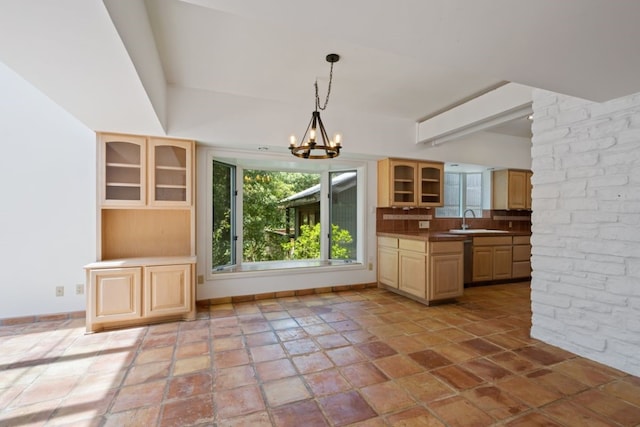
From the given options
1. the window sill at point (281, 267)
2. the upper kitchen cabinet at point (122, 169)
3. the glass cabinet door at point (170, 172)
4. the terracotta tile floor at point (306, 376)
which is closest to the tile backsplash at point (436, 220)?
the window sill at point (281, 267)

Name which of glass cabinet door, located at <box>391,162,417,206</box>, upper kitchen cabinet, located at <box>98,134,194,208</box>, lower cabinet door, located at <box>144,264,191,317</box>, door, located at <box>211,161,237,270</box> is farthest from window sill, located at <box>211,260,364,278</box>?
glass cabinet door, located at <box>391,162,417,206</box>

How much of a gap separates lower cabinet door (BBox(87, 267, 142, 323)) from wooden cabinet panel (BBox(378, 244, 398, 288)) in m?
3.23

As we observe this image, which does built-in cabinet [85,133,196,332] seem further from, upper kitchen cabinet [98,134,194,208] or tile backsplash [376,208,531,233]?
tile backsplash [376,208,531,233]

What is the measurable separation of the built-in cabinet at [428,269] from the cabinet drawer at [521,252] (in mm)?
1894

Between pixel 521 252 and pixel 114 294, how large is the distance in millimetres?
6045

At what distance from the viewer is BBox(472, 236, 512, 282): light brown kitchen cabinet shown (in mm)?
4820

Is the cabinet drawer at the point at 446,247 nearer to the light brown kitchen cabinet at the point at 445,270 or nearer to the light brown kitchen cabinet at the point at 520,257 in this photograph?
the light brown kitchen cabinet at the point at 445,270

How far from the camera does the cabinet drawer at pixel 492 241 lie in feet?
15.8

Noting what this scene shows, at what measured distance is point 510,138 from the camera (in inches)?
203

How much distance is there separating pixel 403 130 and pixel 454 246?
6.03ft

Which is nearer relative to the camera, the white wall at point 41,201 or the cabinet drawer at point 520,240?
the white wall at point 41,201

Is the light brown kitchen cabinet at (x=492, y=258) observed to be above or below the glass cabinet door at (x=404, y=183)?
A: below

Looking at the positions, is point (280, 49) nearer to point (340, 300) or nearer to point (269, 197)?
point (269, 197)

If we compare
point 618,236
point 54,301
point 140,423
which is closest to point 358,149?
point 618,236
